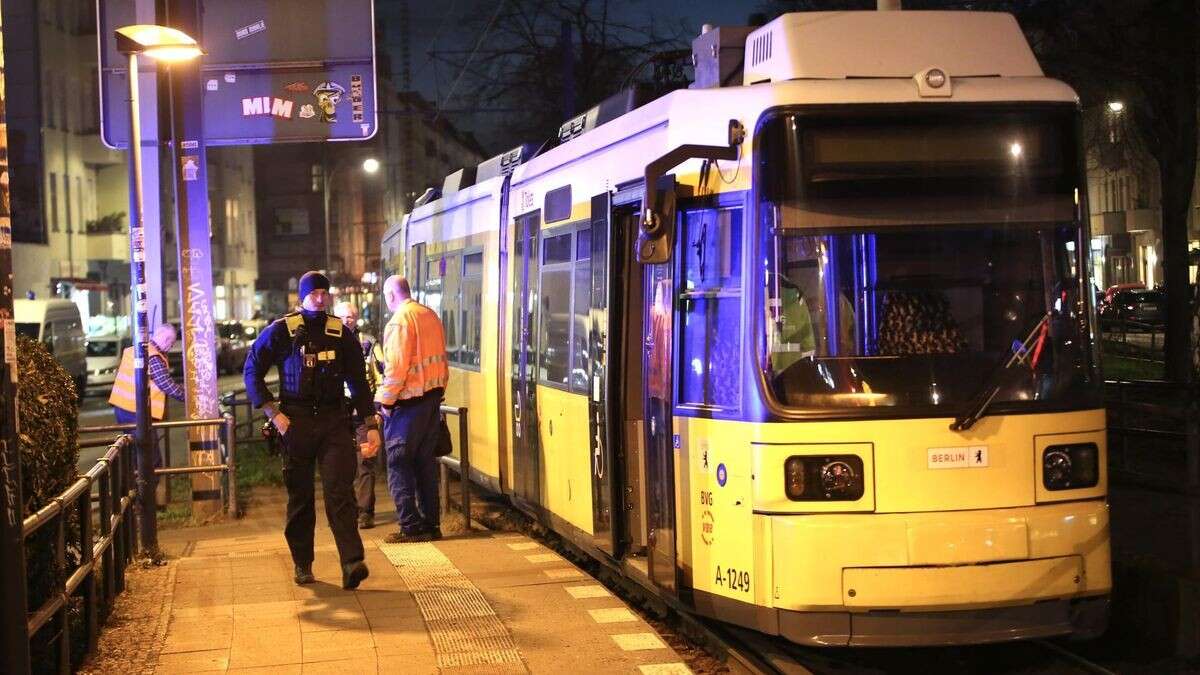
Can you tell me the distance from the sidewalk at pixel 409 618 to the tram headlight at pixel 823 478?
105 centimetres

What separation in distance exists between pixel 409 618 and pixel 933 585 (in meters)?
2.94

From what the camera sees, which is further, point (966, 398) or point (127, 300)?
point (127, 300)

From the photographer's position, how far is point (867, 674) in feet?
25.3

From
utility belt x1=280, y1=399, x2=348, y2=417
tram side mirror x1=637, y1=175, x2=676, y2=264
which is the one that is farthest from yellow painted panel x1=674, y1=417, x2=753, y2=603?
utility belt x1=280, y1=399, x2=348, y2=417

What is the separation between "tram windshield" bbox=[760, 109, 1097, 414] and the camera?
6.71 m

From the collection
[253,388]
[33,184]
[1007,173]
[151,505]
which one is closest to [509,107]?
[151,505]

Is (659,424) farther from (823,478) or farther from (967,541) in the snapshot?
(967,541)

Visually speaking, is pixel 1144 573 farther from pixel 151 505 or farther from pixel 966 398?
pixel 151 505

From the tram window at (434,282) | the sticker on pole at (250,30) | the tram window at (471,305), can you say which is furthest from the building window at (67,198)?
the tram window at (471,305)

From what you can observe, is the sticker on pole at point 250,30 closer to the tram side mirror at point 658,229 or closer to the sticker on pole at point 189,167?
the sticker on pole at point 189,167

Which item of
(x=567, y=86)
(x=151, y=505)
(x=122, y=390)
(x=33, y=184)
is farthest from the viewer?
(x=33, y=184)

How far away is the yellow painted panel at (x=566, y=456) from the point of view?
9.17 metres

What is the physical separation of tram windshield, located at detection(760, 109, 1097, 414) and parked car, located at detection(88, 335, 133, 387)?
36146mm

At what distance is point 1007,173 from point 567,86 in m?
17.6
